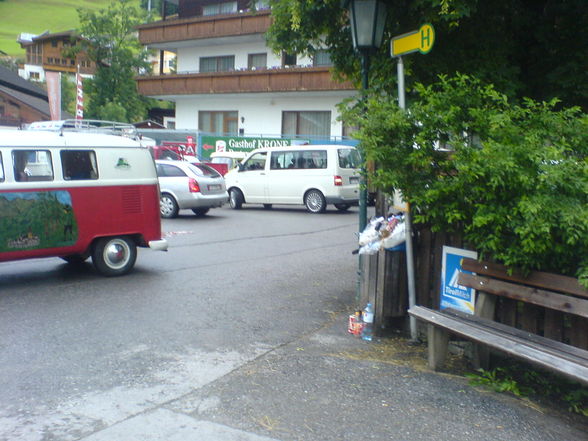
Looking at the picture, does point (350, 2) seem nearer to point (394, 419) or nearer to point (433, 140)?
point (433, 140)

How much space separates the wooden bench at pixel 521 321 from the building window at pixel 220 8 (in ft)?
114

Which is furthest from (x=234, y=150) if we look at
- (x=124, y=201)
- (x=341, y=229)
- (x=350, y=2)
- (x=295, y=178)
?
(x=350, y=2)

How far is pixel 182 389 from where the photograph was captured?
5102 mm

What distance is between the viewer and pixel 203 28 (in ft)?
114

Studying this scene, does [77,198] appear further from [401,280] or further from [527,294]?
[527,294]

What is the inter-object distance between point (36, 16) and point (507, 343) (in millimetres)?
146658

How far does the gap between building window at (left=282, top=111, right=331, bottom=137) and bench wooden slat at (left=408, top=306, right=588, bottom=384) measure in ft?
89.5

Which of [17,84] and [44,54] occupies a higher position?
[44,54]

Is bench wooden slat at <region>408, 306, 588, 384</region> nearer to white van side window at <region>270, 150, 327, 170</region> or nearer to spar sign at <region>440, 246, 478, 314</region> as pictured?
spar sign at <region>440, 246, 478, 314</region>

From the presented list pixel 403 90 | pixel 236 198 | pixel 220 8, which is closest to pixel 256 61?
pixel 220 8

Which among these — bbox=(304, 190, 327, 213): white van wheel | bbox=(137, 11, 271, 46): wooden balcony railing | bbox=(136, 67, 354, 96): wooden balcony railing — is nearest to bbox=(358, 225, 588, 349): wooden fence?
bbox=(304, 190, 327, 213): white van wheel

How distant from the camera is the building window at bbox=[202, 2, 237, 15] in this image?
38.0 metres

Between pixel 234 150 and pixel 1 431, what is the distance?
25.2m

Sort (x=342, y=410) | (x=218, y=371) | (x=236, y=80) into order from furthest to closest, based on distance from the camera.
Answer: (x=236, y=80), (x=218, y=371), (x=342, y=410)
